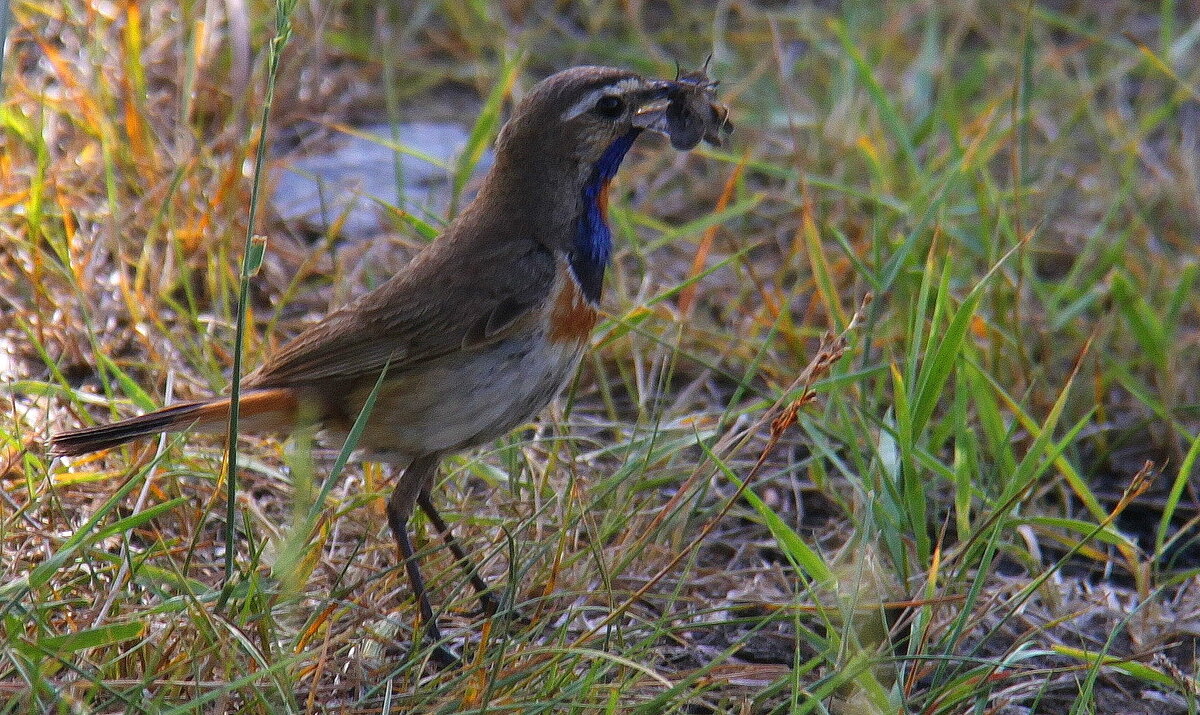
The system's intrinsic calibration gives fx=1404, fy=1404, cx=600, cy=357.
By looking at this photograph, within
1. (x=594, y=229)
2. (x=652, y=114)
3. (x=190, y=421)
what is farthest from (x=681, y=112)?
(x=190, y=421)

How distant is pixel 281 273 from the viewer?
498cm

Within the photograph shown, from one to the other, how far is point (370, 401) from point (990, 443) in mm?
1940

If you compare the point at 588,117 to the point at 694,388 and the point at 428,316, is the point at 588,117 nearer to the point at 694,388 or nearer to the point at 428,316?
the point at 428,316

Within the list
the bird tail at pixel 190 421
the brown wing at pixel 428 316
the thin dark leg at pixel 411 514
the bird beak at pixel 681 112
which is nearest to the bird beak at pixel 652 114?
the bird beak at pixel 681 112

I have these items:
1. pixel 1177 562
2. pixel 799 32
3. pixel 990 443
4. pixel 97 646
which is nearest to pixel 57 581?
pixel 97 646

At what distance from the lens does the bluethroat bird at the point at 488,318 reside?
140 inches

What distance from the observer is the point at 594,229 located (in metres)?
3.72

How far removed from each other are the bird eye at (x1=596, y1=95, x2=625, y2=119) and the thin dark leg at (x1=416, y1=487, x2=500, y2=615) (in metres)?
1.09

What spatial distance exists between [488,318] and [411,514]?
1.91ft

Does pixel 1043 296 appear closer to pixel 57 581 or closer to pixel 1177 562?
pixel 1177 562

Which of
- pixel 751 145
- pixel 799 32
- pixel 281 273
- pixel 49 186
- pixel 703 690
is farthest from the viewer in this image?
pixel 799 32

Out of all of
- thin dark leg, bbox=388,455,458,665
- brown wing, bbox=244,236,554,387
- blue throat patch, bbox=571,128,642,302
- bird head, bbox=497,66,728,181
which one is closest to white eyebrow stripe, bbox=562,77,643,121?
bird head, bbox=497,66,728,181

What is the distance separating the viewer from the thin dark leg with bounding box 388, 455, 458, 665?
336 centimetres

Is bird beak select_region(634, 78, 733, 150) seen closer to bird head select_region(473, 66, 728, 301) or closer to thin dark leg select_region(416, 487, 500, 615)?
bird head select_region(473, 66, 728, 301)
